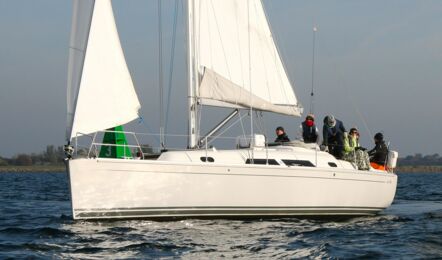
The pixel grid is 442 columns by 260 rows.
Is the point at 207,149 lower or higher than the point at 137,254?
higher

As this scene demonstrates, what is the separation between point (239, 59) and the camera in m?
19.5

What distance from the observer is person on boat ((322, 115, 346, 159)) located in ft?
65.7

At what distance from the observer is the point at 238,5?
19688 mm

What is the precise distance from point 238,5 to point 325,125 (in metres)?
4.16

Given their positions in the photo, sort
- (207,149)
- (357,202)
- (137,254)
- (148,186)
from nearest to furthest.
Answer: (137,254) → (148,186) → (207,149) → (357,202)

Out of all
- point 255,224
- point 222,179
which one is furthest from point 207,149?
point 255,224

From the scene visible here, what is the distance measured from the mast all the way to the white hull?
191 centimetres

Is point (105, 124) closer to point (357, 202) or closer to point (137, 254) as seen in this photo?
point (137, 254)

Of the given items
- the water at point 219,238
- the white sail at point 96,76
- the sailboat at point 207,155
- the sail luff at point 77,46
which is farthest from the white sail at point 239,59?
the water at point 219,238

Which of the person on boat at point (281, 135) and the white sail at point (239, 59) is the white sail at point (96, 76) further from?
the person on boat at point (281, 135)

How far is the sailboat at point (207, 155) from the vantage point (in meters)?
15.8

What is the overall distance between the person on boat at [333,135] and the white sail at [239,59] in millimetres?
1018

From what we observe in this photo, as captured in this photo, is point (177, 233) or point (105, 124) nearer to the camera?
point (177, 233)

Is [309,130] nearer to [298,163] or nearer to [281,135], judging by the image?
[281,135]
